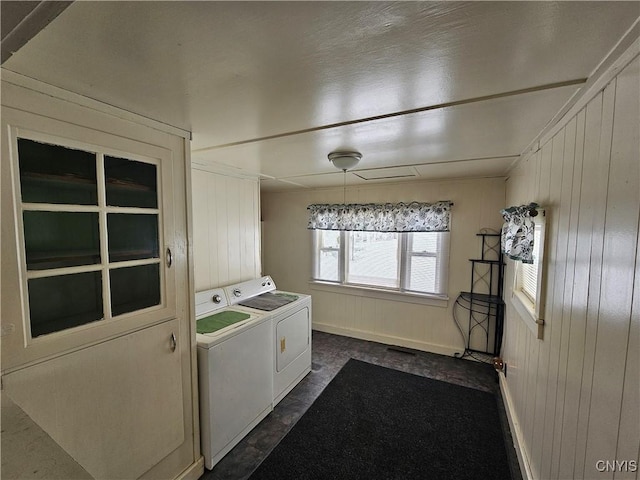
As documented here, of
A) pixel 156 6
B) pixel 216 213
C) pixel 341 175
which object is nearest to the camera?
pixel 156 6

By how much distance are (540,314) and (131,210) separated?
226 cm

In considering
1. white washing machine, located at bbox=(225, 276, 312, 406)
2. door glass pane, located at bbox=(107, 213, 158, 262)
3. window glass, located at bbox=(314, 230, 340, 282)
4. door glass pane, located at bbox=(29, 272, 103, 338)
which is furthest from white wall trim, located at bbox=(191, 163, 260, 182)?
window glass, located at bbox=(314, 230, 340, 282)

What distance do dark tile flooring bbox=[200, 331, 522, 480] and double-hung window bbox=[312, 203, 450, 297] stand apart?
31.7 inches

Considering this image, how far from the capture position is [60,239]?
1.12 m

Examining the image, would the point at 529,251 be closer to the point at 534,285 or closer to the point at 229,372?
the point at 534,285

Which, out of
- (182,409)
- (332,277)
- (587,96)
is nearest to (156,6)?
(587,96)

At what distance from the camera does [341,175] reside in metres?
2.97

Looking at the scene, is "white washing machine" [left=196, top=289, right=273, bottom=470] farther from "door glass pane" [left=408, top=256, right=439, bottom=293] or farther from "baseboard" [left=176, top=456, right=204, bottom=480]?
"door glass pane" [left=408, top=256, right=439, bottom=293]

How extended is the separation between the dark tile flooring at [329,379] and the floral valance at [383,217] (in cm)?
156

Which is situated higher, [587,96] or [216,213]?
[587,96]

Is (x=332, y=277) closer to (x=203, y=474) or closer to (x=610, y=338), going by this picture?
(x=203, y=474)

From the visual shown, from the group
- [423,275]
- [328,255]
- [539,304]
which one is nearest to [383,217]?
[423,275]

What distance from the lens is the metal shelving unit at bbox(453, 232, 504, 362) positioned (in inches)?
117

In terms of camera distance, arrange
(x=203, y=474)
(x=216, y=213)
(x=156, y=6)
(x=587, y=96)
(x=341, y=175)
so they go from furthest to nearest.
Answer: (x=341, y=175) < (x=216, y=213) < (x=203, y=474) < (x=587, y=96) < (x=156, y=6)
